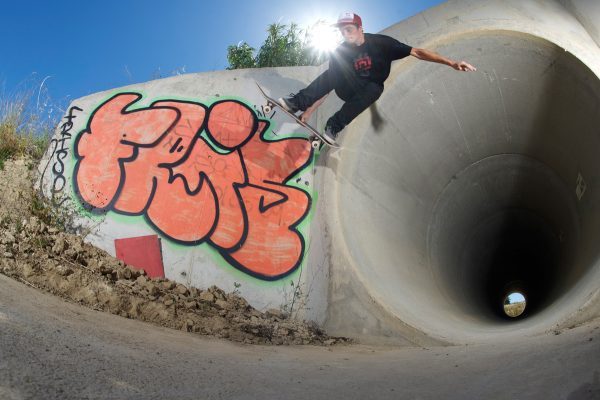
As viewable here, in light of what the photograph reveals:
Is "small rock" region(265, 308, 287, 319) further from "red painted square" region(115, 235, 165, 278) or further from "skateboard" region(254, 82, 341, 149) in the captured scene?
"skateboard" region(254, 82, 341, 149)

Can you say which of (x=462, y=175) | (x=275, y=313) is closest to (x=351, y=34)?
(x=462, y=175)

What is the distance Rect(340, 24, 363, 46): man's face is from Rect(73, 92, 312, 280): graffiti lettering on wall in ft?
5.21

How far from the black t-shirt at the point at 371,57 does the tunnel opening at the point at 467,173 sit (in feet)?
0.59

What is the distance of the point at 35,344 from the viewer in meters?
2.98

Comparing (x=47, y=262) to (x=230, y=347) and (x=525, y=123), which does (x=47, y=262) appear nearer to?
(x=230, y=347)

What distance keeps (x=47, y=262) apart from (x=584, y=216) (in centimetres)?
631

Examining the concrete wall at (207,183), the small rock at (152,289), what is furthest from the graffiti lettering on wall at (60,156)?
the small rock at (152,289)

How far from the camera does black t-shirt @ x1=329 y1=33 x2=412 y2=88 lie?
6.43 meters

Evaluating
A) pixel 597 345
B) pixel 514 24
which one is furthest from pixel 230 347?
pixel 514 24

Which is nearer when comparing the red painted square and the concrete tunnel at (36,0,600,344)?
the concrete tunnel at (36,0,600,344)

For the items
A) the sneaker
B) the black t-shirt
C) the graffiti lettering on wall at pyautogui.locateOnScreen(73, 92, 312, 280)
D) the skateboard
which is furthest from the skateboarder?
the graffiti lettering on wall at pyautogui.locateOnScreen(73, 92, 312, 280)

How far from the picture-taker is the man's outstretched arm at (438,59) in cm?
628

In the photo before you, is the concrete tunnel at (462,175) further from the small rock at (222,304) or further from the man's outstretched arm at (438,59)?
the small rock at (222,304)

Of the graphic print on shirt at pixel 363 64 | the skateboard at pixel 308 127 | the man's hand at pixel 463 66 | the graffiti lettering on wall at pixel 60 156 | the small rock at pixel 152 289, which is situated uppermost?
the man's hand at pixel 463 66
